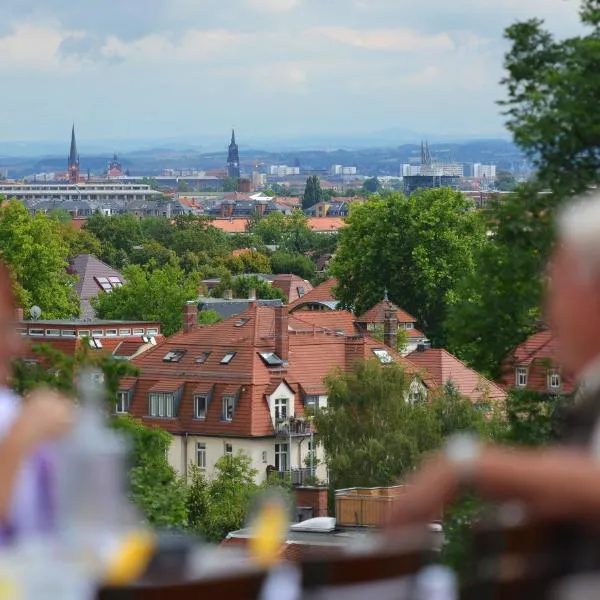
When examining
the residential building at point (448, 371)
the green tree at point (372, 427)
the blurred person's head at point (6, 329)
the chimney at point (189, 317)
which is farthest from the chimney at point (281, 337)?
the blurred person's head at point (6, 329)

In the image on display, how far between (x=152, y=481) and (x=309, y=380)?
161 ft

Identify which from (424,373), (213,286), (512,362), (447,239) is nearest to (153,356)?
(424,373)

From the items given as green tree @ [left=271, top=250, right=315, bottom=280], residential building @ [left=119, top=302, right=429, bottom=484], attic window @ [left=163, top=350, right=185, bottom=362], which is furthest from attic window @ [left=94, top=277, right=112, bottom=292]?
attic window @ [left=163, top=350, right=185, bottom=362]

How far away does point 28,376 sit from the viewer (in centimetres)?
1838

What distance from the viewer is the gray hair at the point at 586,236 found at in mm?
4215

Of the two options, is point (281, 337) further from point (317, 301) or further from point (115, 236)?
point (115, 236)

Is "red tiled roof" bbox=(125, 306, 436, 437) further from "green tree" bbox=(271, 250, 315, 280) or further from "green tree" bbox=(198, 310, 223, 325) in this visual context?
"green tree" bbox=(271, 250, 315, 280)

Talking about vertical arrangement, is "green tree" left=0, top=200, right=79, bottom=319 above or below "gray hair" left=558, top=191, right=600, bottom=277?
below

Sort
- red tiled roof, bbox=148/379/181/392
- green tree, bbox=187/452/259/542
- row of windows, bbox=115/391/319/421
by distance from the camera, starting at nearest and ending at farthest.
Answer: green tree, bbox=187/452/259/542
row of windows, bbox=115/391/319/421
red tiled roof, bbox=148/379/181/392

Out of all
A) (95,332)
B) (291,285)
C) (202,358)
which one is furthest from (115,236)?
(202,358)

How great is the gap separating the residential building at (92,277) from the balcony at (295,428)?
57206 millimetres

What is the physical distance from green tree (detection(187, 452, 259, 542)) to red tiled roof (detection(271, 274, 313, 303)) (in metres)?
80.3

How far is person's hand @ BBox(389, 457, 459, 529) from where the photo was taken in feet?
13.7

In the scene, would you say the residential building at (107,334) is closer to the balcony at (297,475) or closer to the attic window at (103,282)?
the balcony at (297,475)
